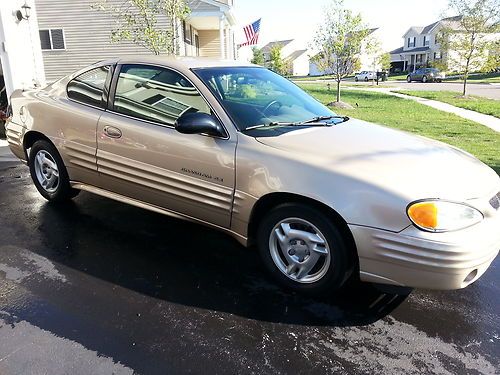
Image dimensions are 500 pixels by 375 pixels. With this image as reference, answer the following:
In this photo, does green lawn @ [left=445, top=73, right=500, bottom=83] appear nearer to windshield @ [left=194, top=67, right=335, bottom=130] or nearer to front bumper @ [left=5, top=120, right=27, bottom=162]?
windshield @ [left=194, top=67, right=335, bottom=130]

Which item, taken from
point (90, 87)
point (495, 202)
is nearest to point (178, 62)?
point (90, 87)

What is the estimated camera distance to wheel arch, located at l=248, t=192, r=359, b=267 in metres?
2.76

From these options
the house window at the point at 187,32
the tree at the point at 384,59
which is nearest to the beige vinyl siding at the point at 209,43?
the house window at the point at 187,32

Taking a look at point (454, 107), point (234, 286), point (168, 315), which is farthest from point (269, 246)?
point (454, 107)

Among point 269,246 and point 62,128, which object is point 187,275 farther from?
point 62,128

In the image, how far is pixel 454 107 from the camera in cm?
1681

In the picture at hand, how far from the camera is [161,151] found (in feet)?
11.4

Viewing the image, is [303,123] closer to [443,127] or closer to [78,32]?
[443,127]

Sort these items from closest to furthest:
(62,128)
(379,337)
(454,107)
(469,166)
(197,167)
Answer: (379,337) < (469,166) < (197,167) < (62,128) < (454,107)

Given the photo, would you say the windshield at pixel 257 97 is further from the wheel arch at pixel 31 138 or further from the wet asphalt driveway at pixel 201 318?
the wheel arch at pixel 31 138

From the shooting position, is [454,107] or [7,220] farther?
[454,107]

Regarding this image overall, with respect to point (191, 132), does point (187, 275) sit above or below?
below

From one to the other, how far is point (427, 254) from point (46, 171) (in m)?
3.84

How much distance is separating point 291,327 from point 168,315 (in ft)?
2.56
